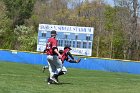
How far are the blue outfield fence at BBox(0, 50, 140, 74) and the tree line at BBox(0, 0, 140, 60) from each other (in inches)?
492

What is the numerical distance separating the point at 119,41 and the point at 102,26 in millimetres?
5430

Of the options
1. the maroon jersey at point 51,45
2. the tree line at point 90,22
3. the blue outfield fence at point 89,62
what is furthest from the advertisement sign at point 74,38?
the maroon jersey at point 51,45

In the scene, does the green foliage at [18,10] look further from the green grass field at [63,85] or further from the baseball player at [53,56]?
the baseball player at [53,56]

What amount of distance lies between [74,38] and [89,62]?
117 inches

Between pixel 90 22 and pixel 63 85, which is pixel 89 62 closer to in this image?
pixel 90 22

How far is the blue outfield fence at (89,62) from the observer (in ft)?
124

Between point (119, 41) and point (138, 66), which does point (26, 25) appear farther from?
point (138, 66)

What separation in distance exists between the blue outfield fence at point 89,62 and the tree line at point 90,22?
12.5m

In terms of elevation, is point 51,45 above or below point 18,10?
below

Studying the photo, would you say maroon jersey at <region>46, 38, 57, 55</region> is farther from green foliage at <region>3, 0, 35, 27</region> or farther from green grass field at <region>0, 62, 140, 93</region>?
green foliage at <region>3, 0, 35, 27</region>

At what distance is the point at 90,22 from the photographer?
62.1 meters

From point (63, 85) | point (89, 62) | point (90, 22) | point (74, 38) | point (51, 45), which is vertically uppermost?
point (90, 22)

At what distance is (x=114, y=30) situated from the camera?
5731 centimetres

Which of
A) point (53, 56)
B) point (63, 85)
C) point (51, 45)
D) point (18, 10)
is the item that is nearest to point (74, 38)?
point (18, 10)
